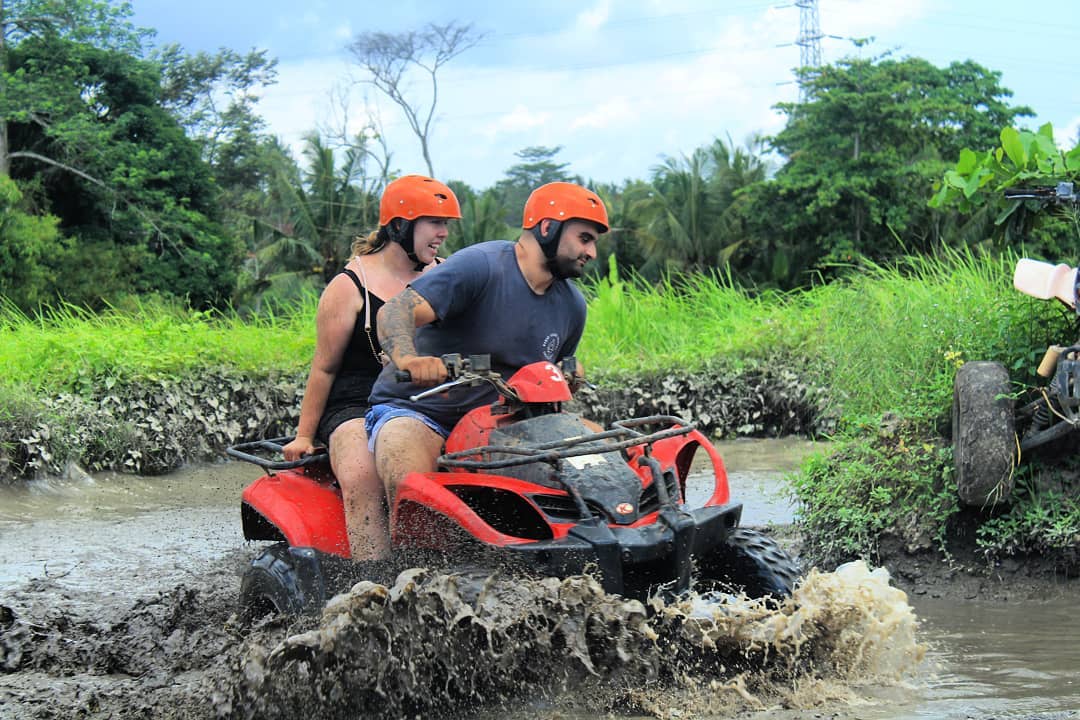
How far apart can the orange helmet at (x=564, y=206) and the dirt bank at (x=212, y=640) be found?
136 cm

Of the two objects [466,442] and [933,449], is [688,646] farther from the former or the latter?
[933,449]

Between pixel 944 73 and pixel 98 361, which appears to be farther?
pixel 944 73

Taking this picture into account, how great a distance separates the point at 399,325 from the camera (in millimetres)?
4430

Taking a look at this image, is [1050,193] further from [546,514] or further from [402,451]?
[402,451]

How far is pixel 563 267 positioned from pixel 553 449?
0.82m

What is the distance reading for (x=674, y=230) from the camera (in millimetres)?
40188

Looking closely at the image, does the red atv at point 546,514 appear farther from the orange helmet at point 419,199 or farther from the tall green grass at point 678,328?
the tall green grass at point 678,328

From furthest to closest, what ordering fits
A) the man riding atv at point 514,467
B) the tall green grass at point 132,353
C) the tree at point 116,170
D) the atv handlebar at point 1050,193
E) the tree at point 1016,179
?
the tree at point 116,170, the tall green grass at point 132,353, the tree at point 1016,179, the atv handlebar at point 1050,193, the man riding atv at point 514,467

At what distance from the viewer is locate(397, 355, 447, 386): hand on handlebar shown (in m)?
4.21

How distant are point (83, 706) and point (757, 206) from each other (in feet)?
112

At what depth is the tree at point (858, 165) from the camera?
35.2 meters

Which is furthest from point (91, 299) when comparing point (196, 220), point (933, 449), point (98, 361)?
point (933, 449)

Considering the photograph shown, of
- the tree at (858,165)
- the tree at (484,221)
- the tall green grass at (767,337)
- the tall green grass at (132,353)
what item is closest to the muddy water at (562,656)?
the tall green grass at (767,337)

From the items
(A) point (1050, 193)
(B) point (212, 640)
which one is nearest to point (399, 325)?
(B) point (212, 640)
